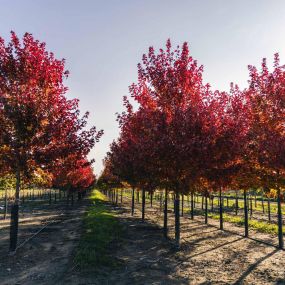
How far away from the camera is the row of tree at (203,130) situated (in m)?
11.3

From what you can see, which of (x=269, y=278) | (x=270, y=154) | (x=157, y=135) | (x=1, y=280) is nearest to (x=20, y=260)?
(x=1, y=280)

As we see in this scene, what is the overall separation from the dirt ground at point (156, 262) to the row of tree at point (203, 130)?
73.4 inches

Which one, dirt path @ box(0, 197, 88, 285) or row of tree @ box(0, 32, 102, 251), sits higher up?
row of tree @ box(0, 32, 102, 251)

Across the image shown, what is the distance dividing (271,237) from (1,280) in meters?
13.8

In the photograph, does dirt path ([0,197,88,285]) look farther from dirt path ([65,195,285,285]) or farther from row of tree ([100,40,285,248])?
row of tree ([100,40,285,248])

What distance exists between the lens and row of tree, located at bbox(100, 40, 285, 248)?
1128 centimetres

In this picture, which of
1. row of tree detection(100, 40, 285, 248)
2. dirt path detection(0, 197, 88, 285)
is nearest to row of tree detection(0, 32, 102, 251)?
dirt path detection(0, 197, 88, 285)

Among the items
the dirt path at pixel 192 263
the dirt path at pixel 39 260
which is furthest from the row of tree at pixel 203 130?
the dirt path at pixel 39 260

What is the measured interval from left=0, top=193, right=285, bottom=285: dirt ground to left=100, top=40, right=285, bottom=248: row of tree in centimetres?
187

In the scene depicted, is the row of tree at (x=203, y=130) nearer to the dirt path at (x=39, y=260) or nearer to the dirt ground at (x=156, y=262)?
the dirt ground at (x=156, y=262)

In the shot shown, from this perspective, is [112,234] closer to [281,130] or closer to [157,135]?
[157,135]

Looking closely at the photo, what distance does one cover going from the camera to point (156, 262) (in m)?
10.7

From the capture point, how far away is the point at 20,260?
35.5ft

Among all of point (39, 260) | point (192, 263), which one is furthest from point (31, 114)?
point (192, 263)
